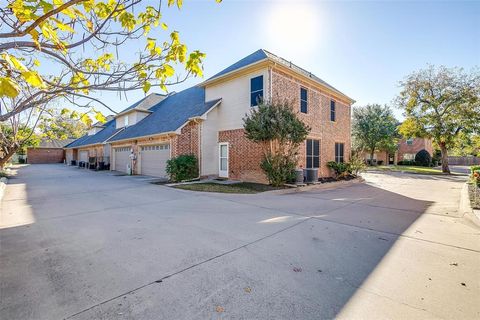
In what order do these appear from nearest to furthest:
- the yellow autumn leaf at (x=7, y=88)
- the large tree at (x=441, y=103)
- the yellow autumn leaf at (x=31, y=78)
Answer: the yellow autumn leaf at (x=7, y=88)
the yellow autumn leaf at (x=31, y=78)
the large tree at (x=441, y=103)

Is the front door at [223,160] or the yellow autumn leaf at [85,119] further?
the front door at [223,160]

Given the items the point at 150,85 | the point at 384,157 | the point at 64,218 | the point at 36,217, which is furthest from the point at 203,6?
the point at 384,157

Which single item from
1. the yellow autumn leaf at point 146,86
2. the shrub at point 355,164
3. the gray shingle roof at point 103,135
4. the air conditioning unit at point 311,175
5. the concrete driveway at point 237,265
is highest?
the gray shingle roof at point 103,135

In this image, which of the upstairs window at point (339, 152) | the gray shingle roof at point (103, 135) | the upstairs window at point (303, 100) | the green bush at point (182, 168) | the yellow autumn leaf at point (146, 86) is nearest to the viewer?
the yellow autumn leaf at point (146, 86)

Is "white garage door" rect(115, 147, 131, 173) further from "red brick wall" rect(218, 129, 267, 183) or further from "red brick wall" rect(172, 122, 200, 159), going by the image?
"red brick wall" rect(218, 129, 267, 183)

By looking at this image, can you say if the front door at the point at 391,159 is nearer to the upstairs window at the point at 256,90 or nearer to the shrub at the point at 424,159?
the shrub at the point at 424,159

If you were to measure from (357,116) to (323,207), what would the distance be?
33.1m

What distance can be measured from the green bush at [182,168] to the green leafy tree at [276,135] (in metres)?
4.07

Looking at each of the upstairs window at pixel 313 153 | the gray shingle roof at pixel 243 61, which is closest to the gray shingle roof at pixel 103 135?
the gray shingle roof at pixel 243 61

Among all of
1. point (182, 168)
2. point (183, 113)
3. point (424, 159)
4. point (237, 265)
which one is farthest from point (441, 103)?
point (237, 265)

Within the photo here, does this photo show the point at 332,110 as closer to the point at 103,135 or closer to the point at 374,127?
the point at 374,127

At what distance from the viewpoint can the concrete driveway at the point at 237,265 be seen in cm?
244

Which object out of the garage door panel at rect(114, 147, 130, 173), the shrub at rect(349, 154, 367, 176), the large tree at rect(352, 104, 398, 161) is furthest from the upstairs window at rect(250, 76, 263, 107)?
the large tree at rect(352, 104, 398, 161)

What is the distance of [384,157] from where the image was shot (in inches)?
1665
